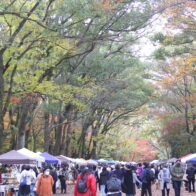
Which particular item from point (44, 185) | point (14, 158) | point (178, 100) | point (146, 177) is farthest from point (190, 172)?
point (178, 100)

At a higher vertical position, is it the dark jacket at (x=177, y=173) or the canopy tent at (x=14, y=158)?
the canopy tent at (x=14, y=158)

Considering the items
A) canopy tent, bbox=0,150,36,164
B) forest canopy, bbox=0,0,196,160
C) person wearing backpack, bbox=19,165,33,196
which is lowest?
person wearing backpack, bbox=19,165,33,196

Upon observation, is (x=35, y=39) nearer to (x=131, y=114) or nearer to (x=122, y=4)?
(x=122, y=4)

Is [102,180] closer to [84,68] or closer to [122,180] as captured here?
[122,180]

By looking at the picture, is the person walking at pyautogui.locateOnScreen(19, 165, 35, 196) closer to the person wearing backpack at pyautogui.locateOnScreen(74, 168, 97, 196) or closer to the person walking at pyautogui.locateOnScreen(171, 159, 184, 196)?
the person wearing backpack at pyautogui.locateOnScreen(74, 168, 97, 196)

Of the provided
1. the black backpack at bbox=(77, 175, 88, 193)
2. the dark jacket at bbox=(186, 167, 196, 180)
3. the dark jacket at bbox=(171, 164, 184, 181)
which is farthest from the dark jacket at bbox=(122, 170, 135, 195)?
the dark jacket at bbox=(186, 167, 196, 180)

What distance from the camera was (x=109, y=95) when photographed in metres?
26.6

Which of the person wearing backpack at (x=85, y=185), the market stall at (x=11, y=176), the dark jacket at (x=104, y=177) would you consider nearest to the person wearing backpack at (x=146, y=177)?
the dark jacket at (x=104, y=177)

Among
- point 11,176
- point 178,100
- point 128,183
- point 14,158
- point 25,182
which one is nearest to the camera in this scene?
point 128,183

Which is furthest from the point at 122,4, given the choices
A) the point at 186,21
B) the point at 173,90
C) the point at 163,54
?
the point at 173,90

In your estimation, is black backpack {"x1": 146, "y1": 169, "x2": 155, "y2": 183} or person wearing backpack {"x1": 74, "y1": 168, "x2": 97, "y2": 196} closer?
person wearing backpack {"x1": 74, "y1": 168, "x2": 97, "y2": 196}

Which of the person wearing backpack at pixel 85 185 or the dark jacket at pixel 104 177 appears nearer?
the person wearing backpack at pixel 85 185

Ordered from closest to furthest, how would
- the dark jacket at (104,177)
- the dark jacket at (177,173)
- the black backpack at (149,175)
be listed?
the dark jacket at (177,173) < the black backpack at (149,175) < the dark jacket at (104,177)

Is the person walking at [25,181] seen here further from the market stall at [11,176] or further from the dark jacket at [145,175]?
the dark jacket at [145,175]
